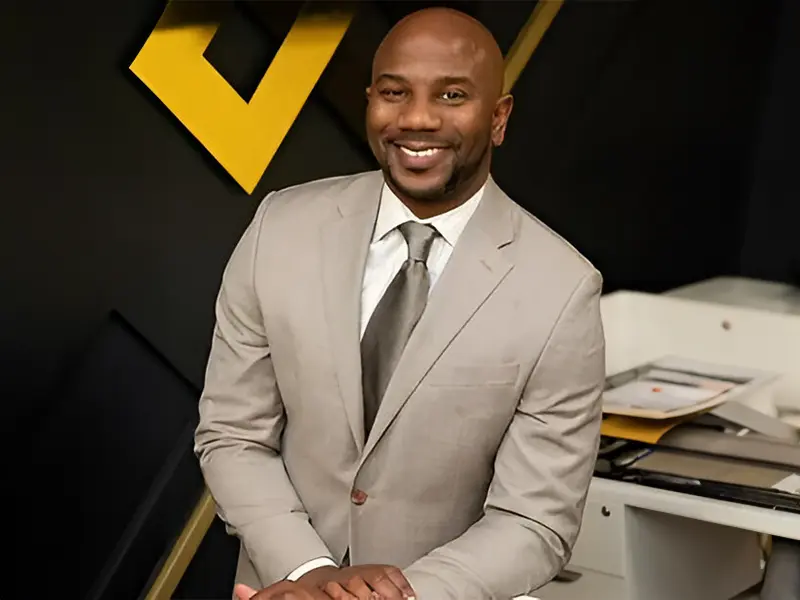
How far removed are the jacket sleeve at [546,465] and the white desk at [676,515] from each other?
1.76ft

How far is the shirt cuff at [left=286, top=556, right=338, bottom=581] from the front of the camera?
146 cm

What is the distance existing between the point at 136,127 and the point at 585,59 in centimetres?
115

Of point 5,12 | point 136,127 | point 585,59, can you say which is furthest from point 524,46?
point 5,12

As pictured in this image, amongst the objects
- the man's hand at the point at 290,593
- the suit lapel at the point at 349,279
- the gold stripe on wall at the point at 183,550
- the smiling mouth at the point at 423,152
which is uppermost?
the smiling mouth at the point at 423,152

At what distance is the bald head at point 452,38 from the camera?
140 centimetres

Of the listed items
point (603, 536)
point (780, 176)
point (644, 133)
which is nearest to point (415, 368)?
point (603, 536)

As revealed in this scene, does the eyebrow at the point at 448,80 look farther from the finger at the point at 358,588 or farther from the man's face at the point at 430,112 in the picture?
the finger at the point at 358,588

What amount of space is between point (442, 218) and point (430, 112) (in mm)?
151

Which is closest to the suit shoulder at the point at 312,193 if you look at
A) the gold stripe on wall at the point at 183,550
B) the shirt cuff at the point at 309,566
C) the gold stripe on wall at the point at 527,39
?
the shirt cuff at the point at 309,566

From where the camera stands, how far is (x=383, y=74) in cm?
142

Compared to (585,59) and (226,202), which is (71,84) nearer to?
(226,202)

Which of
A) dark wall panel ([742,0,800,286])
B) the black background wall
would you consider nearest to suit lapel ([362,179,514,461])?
the black background wall

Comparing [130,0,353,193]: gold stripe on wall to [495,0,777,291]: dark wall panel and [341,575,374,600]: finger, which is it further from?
[341,575,374,600]: finger

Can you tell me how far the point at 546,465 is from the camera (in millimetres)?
1475
